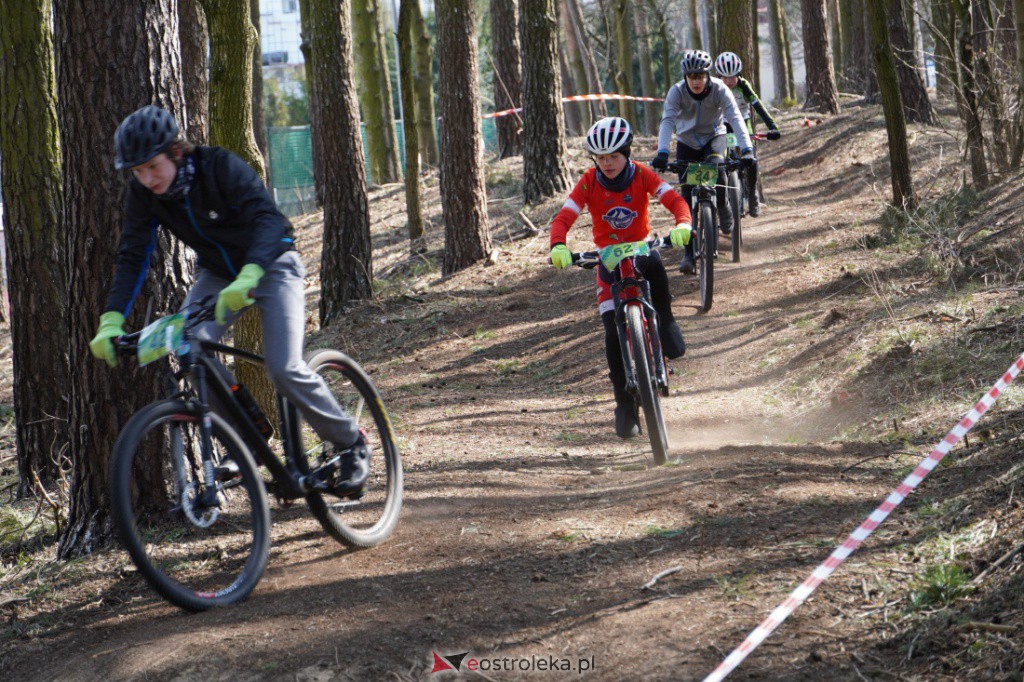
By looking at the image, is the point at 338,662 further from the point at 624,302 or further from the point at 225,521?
the point at 624,302

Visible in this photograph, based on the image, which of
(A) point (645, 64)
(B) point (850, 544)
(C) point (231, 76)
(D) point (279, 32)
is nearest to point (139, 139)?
(C) point (231, 76)

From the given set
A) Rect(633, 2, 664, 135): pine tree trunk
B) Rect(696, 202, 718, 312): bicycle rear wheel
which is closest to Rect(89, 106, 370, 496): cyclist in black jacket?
Rect(696, 202, 718, 312): bicycle rear wheel

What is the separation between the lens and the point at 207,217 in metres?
4.70

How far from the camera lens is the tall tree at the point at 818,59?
24828 millimetres

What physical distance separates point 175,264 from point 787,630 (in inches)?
139

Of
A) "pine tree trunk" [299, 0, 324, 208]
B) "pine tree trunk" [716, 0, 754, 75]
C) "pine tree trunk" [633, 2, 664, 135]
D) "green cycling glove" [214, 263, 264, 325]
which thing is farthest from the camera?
"pine tree trunk" [633, 2, 664, 135]

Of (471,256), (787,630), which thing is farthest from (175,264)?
(471,256)

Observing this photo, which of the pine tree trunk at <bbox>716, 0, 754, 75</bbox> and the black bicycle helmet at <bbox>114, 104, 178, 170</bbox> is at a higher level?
the pine tree trunk at <bbox>716, 0, 754, 75</bbox>

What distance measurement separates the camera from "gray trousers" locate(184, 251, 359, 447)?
4719 mm

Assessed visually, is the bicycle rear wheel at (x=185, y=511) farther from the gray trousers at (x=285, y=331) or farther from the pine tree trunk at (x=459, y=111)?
the pine tree trunk at (x=459, y=111)

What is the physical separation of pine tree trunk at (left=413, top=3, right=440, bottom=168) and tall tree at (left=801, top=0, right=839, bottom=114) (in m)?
8.97

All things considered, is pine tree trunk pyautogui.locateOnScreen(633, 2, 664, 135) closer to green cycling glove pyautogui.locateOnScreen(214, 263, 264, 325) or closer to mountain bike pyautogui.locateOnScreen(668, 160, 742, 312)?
mountain bike pyautogui.locateOnScreen(668, 160, 742, 312)

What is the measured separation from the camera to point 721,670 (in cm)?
343

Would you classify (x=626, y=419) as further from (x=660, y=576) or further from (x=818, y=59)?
(x=818, y=59)
